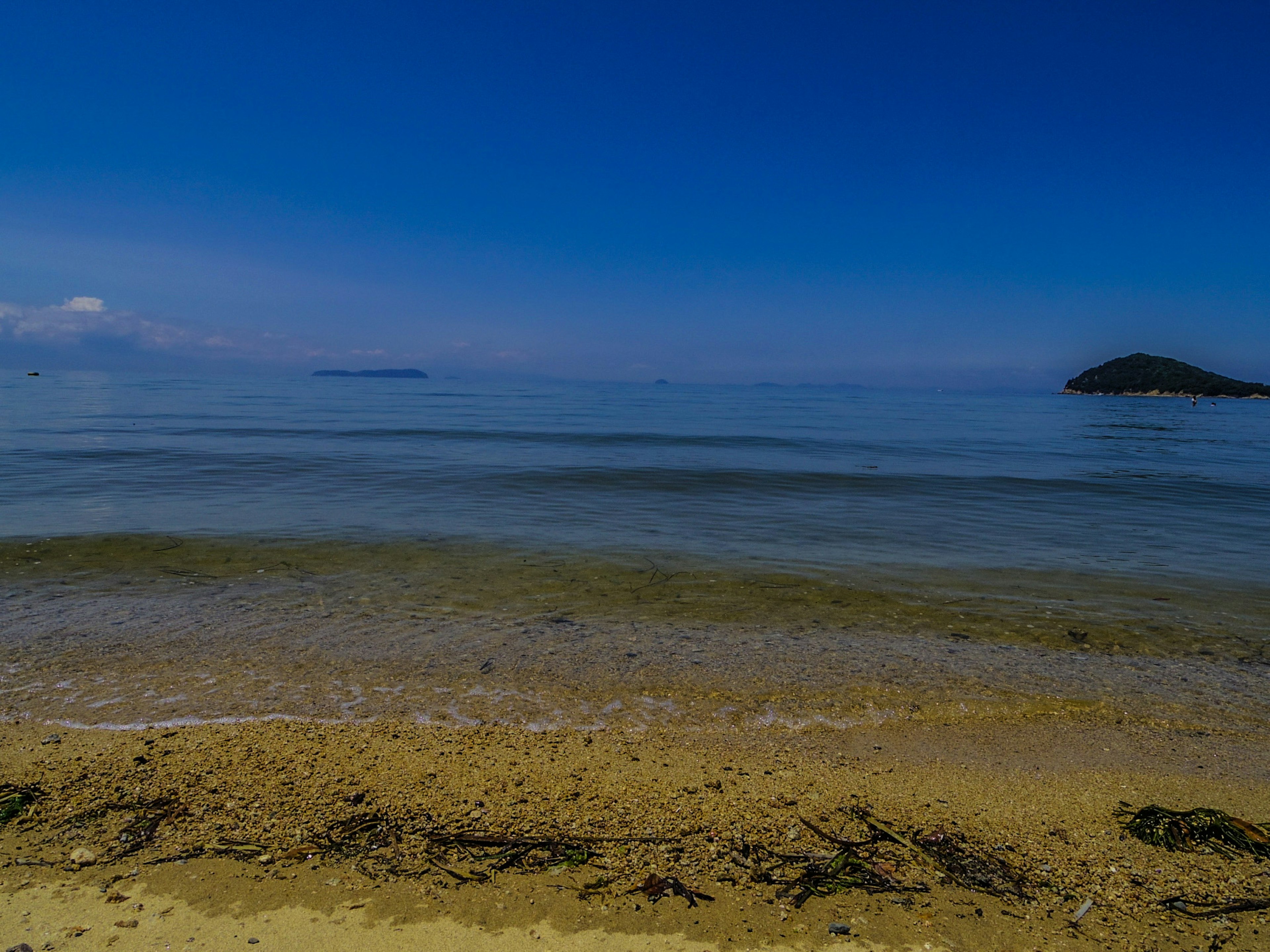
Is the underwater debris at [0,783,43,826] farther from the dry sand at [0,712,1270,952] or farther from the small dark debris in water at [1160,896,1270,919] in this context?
the small dark debris in water at [1160,896,1270,919]

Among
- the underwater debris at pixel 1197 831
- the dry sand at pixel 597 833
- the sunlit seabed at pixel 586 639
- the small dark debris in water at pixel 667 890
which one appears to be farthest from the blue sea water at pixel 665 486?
the small dark debris in water at pixel 667 890

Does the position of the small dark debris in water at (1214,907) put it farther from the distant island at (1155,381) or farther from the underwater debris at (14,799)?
the distant island at (1155,381)

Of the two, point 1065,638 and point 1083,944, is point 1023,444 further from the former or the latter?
point 1083,944

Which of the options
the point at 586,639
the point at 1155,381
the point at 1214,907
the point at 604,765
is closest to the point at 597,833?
the point at 604,765

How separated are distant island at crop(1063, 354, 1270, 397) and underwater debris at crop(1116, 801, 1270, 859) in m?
158

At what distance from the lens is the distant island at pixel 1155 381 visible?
452 ft

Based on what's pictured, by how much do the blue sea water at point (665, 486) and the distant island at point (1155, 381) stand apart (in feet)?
412

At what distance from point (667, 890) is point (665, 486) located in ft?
48.3

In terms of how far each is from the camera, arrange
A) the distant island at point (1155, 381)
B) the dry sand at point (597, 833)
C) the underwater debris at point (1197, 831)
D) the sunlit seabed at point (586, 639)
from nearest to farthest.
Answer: the dry sand at point (597, 833) → the underwater debris at point (1197, 831) → the sunlit seabed at point (586, 639) → the distant island at point (1155, 381)

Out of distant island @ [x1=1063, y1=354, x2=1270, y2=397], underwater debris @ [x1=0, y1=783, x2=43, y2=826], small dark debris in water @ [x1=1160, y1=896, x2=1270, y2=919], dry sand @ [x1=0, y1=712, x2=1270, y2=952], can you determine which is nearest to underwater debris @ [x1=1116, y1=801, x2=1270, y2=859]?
dry sand @ [x1=0, y1=712, x2=1270, y2=952]

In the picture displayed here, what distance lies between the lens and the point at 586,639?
6500 mm

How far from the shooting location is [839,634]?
266 inches

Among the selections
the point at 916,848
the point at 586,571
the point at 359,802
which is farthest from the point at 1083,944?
the point at 586,571

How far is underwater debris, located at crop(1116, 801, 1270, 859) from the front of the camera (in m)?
3.36
